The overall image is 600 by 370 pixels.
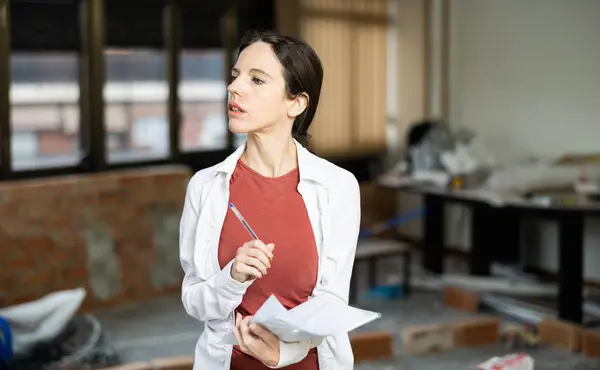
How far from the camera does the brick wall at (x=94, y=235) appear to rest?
5113 mm

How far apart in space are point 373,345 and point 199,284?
110 inches

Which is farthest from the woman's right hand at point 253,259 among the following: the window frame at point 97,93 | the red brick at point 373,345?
the window frame at point 97,93

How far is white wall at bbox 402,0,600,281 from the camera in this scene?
5.82 meters

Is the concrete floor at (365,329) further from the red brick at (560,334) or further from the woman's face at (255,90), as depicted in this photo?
the woman's face at (255,90)

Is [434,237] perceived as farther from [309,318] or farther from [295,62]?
[309,318]

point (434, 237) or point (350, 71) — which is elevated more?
point (350, 71)

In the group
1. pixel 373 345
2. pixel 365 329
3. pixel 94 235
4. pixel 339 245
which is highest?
pixel 339 245

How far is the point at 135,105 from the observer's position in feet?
20.6

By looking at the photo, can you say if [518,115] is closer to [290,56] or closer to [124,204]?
[124,204]

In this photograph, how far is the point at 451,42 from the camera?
6.96 metres

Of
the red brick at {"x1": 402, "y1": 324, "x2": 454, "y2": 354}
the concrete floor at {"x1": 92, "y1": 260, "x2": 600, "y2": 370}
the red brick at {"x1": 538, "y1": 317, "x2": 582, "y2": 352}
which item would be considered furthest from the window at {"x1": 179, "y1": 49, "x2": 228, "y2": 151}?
the red brick at {"x1": 538, "y1": 317, "x2": 582, "y2": 352}

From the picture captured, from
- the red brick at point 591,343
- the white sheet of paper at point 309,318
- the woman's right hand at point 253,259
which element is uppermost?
the woman's right hand at point 253,259

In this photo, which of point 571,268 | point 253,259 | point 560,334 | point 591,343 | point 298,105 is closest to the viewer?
point 253,259

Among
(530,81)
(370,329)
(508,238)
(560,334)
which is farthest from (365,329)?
(530,81)
